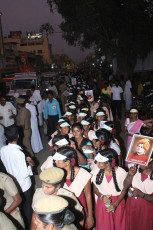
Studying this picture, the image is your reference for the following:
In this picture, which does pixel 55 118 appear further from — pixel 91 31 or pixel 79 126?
pixel 91 31

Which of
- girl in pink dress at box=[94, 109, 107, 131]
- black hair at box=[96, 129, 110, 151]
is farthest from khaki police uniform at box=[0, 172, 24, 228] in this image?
girl in pink dress at box=[94, 109, 107, 131]

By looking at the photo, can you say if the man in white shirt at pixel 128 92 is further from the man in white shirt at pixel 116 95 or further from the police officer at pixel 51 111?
the police officer at pixel 51 111

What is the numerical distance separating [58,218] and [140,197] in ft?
6.25

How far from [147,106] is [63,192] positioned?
8.22 m

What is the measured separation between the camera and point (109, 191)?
3.63m

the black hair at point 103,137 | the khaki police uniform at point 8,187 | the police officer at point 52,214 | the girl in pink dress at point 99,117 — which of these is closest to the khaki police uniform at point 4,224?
the police officer at point 52,214

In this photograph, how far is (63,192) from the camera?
3.07 metres

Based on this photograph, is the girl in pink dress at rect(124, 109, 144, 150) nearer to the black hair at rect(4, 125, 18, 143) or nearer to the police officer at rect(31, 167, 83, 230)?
the black hair at rect(4, 125, 18, 143)

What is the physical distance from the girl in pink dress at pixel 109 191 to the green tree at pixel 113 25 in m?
17.0

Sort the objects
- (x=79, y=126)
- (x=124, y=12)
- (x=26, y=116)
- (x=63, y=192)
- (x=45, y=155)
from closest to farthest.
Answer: (x=63, y=192), (x=79, y=126), (x=26, y=116), (x=45, y=155), (x=124, y=12)

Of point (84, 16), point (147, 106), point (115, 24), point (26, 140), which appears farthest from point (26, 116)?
point (115, 24)

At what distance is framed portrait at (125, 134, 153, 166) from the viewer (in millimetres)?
3408

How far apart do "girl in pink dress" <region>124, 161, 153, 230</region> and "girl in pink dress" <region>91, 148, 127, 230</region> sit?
132 mm

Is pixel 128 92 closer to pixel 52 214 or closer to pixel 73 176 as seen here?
pixel 73 176
